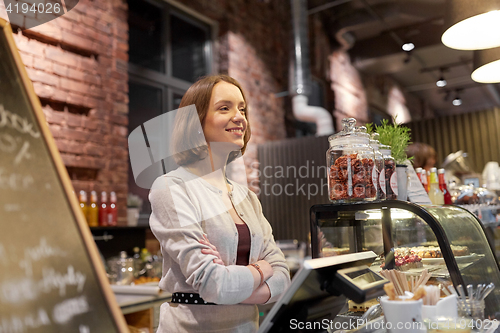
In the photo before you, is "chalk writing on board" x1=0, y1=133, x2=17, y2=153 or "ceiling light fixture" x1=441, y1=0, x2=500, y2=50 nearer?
"chalk writing on board" x1=0, y1=133, x2=17, y2=153

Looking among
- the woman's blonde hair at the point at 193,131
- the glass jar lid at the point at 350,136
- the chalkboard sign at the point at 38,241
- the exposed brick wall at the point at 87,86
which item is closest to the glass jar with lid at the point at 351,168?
the glass jar lid at the point at 350,136

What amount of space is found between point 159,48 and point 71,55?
4.82 feet

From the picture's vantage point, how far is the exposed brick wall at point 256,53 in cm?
515

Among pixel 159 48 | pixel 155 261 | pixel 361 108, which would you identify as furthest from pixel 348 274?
pixel 361 108

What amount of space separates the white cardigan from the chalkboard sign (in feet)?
1.35

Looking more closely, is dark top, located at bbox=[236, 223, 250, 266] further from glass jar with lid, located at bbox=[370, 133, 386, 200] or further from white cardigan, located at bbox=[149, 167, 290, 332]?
glass jar with lid, located at bbox=[370, 133, 386, 200]

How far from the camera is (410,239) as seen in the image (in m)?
1.42

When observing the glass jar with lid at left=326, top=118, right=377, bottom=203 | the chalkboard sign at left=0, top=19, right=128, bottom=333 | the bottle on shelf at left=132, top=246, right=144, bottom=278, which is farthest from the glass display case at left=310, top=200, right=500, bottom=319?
the bottle on shelf at left=132, top=246, right=144, bottom=278

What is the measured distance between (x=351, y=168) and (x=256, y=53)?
14.6 feet

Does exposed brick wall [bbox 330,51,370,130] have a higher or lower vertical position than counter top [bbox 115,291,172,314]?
higher

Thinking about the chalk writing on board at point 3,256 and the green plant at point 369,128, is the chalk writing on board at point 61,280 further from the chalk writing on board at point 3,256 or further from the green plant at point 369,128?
the green plant at point 369,128

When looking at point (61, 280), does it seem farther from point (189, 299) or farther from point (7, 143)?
point (189, 299)

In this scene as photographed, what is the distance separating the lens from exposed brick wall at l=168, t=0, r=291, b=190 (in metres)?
5.15

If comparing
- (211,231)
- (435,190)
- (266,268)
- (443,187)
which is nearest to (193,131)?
(211,231)
